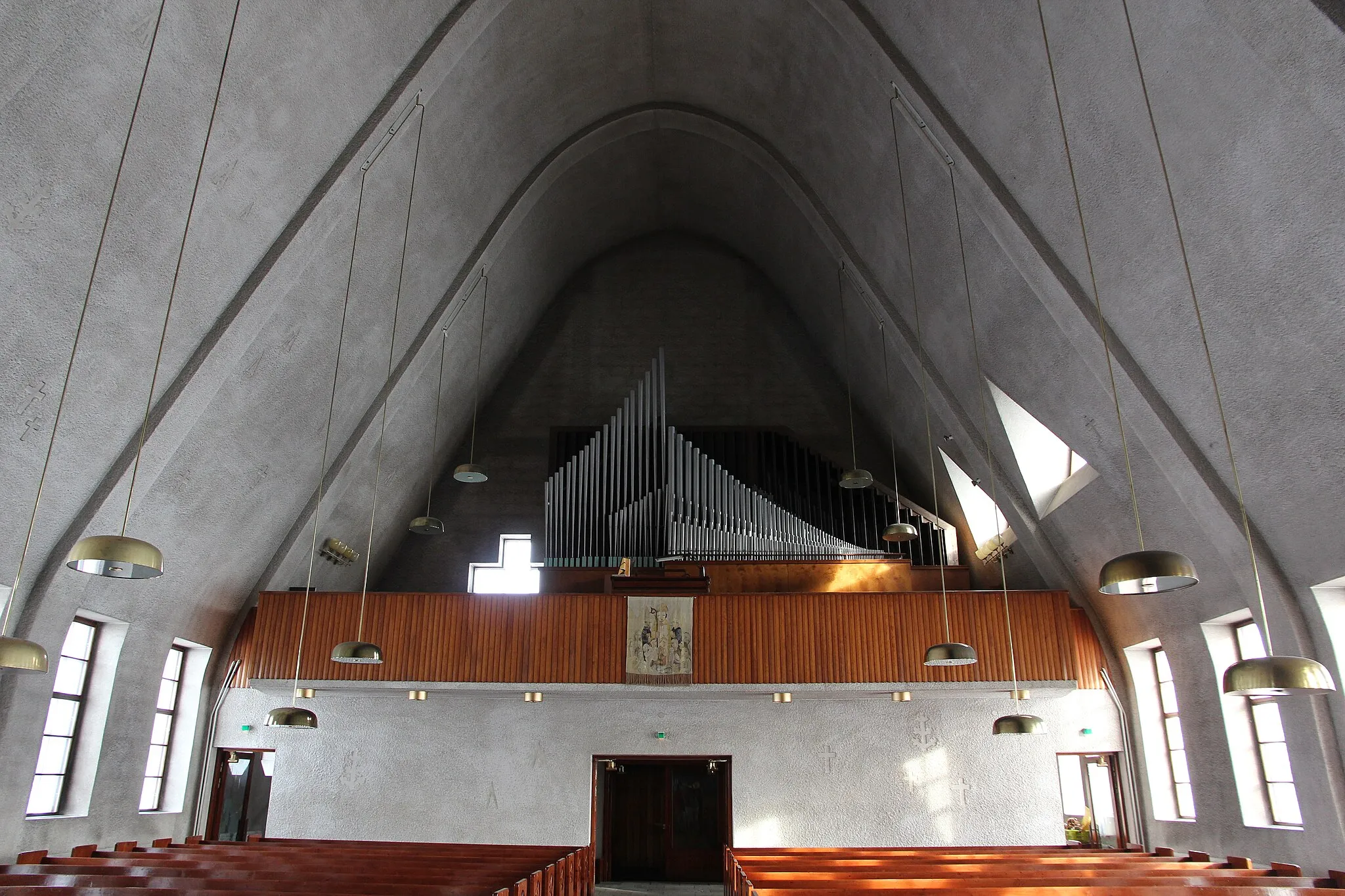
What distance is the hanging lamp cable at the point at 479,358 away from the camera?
1318cm

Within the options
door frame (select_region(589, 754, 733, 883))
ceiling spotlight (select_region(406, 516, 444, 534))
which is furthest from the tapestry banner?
ceiling spotlight (select_region(406, 516, 444, 534))

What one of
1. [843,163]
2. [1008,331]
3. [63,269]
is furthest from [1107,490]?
[63,269]

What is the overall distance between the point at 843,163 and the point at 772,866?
7.95m

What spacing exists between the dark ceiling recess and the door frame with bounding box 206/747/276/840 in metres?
5.88

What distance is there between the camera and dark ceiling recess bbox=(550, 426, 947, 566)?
42.1ft

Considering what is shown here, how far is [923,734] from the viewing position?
12.4 meters

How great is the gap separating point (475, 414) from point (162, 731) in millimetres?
6170

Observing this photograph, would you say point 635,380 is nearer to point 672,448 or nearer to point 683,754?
point 672,448

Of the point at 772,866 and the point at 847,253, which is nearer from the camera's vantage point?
the point at 772,866

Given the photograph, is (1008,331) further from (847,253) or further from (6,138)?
(6,138)

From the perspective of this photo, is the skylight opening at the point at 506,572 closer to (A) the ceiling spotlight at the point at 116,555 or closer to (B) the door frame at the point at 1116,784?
(B) the door frame at the point at 1116,784

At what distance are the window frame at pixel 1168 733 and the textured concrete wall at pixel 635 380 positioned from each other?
4164 millimetres

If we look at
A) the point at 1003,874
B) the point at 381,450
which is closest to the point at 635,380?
the point at 381,450

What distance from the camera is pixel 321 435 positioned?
11.0m
